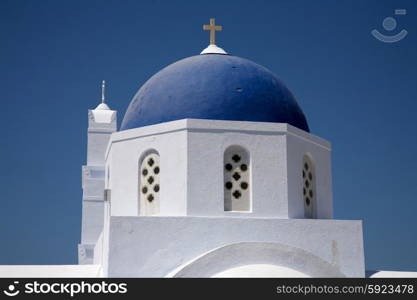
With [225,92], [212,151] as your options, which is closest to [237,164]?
[212,151]

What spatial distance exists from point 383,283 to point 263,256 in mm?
1935

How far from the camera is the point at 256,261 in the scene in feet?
36.1

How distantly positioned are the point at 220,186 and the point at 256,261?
1503mm

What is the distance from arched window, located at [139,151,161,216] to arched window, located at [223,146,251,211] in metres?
1.23

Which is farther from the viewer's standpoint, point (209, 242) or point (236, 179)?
point (236, 179)

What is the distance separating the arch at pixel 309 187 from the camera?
12.8 m

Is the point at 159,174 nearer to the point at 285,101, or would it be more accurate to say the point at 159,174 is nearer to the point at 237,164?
the point at 237,164

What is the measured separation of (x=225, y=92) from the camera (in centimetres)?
1246

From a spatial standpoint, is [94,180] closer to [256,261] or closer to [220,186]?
[220,186]

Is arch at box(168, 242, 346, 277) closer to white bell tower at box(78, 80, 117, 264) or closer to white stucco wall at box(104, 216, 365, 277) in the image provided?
white stucco wall at box(104, 216, 365, 277)

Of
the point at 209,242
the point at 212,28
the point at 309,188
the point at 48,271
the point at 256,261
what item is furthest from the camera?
the point at 212,28

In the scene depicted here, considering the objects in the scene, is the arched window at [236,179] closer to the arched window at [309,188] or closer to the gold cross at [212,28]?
the arched window at [309,188]

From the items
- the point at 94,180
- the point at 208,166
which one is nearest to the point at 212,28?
the point at 208,166

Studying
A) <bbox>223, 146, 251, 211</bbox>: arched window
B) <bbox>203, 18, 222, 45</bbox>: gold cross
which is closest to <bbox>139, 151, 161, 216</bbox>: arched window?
<bbox>223, 146, 251, 211</bbox>: arched window
